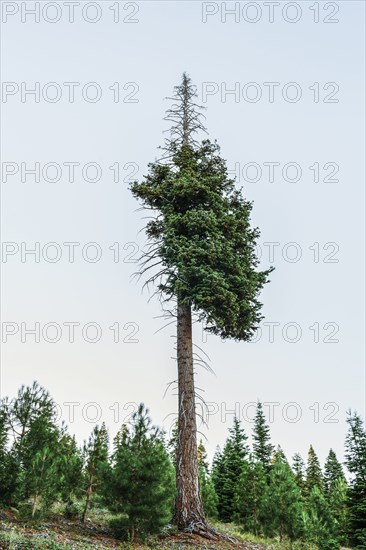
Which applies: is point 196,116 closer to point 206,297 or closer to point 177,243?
point 177,243

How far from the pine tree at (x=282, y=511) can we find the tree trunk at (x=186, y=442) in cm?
980

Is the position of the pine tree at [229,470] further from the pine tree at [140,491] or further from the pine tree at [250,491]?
the pine tree at [140,491]

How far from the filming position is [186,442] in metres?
11.5

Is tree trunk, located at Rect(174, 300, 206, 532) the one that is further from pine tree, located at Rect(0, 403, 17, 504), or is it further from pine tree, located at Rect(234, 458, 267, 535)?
pine tree, located at Rect(234, 458, 267, 535)

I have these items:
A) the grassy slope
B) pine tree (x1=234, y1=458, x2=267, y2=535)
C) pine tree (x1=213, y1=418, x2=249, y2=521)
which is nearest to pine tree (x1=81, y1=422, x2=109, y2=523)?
the grassy slope

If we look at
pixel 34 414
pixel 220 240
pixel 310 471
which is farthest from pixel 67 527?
pixel 310 471

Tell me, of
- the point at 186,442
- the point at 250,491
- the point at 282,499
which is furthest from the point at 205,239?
the point at 250,491

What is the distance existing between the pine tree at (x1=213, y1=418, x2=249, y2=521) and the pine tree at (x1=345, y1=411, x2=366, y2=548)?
27.8ft

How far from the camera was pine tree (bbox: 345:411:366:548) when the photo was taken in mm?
22227

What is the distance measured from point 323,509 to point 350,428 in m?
7.57

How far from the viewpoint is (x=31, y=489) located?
8289 millimetres

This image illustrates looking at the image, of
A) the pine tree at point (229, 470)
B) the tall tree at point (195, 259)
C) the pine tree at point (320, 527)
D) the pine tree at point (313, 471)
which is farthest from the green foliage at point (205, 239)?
the pine tree at point (313, 471)

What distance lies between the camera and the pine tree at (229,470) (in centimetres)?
3105

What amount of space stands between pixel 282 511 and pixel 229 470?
15.1m
